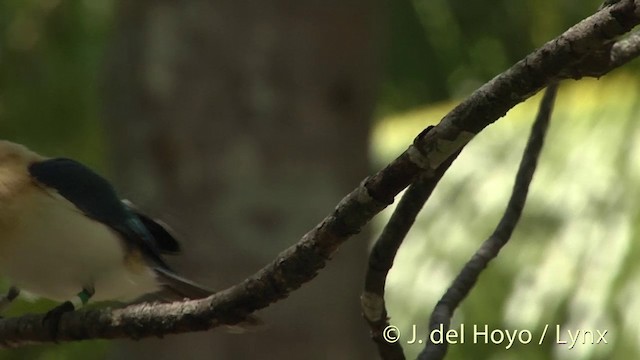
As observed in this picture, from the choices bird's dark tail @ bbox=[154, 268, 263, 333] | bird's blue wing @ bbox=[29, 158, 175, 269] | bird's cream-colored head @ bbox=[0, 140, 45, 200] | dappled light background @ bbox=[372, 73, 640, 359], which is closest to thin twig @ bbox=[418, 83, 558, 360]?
bird's dark tail @ bbox=[154, 268, 263, 333]

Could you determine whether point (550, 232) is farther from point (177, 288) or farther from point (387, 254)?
point (387, 254)

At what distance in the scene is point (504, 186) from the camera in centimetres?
567

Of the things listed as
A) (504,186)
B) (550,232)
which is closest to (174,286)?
(550,232)

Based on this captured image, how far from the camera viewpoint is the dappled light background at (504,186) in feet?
15.9

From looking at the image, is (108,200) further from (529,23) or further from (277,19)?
(529,23)

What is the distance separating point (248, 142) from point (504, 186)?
6.54ft

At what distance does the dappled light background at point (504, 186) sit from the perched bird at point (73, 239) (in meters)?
1.95

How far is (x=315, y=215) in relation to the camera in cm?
388

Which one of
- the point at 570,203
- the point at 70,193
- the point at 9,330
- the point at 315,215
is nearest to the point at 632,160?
the point at 570,203

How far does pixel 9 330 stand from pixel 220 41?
84.3 inches

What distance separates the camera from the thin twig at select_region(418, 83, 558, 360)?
1962 mm

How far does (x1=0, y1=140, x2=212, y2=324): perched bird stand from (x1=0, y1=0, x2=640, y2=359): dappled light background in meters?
1.95

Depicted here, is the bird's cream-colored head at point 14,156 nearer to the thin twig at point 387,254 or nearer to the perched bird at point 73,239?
the perched bird at point 73,239

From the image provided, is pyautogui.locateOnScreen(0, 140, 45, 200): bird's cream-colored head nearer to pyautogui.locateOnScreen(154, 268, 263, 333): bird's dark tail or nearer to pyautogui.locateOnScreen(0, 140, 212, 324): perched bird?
pyautogui.locateOnScreen(0, 140, 212, 324): perched bird
